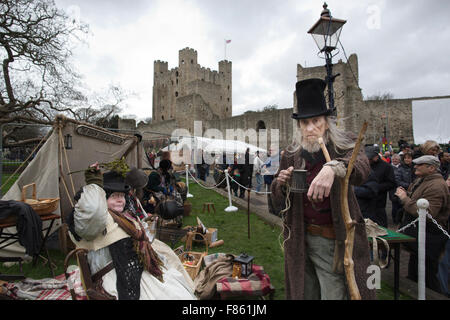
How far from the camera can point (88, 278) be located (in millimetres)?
2131

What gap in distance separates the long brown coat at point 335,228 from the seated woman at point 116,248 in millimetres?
1287

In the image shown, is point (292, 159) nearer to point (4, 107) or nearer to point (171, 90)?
point (4, 107)

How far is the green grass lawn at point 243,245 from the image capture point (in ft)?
11.9

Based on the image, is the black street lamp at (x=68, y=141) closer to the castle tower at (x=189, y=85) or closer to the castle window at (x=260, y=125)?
the castle window at (x=260, y=125)

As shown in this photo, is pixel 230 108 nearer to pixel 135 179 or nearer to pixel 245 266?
pixel 135 179

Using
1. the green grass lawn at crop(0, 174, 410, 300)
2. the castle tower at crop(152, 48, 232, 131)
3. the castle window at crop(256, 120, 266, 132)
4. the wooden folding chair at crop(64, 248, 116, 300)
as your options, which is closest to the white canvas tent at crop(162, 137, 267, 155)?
the green grass lawn at crop(0, 174, 410, 300)

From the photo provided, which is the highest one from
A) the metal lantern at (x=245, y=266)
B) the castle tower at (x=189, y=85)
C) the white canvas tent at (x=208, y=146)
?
the castle tower at (x=189, y=85)

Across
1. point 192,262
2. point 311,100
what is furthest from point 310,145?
point 192,262

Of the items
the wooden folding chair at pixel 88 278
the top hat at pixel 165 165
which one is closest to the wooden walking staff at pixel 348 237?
the wooden folding chair at pixel 88 278

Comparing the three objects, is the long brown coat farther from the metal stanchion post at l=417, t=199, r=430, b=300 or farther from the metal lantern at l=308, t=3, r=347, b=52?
the metal lantern at l=308, t=3, r=347, b=52

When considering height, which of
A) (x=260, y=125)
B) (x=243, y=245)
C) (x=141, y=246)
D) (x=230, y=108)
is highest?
(x=230, y=108)

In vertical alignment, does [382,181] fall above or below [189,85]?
below

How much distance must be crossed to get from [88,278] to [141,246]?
1.73ft
